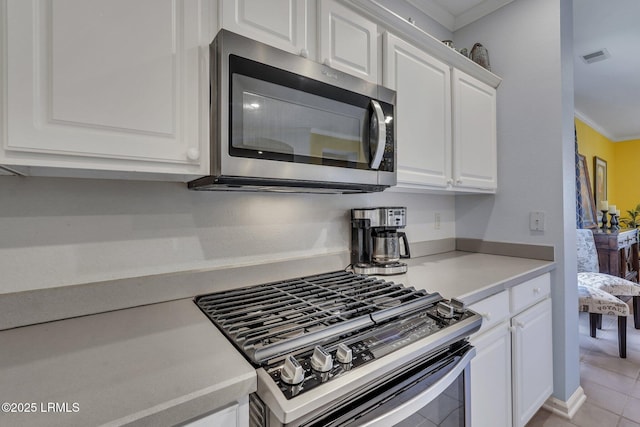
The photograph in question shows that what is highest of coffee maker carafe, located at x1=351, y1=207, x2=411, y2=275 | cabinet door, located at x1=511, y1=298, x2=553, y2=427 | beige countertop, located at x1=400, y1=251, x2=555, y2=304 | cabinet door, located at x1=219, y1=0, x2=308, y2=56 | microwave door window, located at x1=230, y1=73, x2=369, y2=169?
cabinet door, located at x1=219, y1=0, x2=308, y2=56

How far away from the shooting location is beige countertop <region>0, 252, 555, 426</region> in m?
0.52

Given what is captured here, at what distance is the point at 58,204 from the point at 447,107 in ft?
6.05

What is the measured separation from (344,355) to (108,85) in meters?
→ 0.89

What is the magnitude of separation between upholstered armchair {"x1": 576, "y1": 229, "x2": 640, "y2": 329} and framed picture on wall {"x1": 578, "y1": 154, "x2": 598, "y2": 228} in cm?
106

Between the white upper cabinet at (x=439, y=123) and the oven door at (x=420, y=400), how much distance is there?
83 cm

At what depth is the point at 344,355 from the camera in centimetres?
72

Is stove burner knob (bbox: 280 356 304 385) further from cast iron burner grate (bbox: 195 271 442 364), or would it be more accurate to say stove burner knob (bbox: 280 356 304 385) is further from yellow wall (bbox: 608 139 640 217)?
yellow wall (bbox: 608 139 640 217)

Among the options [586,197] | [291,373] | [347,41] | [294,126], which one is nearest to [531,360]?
[291,373]

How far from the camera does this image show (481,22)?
2215mm

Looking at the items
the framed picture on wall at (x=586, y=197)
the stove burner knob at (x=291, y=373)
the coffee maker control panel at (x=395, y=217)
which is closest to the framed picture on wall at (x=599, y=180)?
the framed picture on wall at (x=586, y=197)

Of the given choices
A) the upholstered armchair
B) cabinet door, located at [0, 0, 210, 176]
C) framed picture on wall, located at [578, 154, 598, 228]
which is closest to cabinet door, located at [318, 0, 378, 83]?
cabinet door, located at [0, 0, 210, 176]

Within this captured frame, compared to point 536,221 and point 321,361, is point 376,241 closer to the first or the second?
point 321,361

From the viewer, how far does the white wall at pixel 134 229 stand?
2.93 ft

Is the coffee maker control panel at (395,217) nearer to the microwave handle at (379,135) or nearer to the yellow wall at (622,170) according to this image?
the microwave handle at (379,135)
